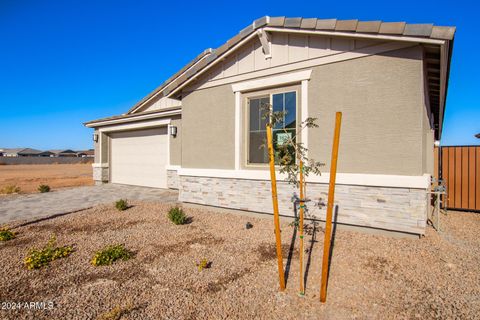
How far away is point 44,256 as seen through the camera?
3.84m

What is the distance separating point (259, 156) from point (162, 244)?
3.04m

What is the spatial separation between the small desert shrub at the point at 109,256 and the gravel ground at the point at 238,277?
0.11m

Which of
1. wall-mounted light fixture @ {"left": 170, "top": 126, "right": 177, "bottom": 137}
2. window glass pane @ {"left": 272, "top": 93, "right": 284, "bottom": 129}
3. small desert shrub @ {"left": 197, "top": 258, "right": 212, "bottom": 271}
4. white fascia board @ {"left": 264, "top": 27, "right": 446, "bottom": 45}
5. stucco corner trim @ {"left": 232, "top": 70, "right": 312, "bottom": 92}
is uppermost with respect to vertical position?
white fascia board @ {"left": 264, "top": 27, "right": 446, "bottom": 45}

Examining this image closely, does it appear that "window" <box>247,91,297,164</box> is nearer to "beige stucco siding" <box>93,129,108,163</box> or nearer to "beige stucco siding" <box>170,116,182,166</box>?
"beige stucco siding" <box>170,116,182,166</box>

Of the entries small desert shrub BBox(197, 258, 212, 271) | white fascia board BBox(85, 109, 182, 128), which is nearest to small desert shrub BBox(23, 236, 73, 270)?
small desert shrub BBox(197, 258, 212, 271)

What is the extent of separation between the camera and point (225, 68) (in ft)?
22.2

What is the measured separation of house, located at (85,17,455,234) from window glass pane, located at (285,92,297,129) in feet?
0.08

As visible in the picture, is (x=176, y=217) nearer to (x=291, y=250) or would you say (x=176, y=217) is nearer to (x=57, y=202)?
(x=291, y=250)

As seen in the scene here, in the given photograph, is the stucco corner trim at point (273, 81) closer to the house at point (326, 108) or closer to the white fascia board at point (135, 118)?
the house at point (326, 108)

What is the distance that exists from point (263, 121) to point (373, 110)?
7.95 feet

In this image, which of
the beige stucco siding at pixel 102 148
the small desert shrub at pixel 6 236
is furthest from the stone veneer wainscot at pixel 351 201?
the beige stucco siding at pixel 102 148

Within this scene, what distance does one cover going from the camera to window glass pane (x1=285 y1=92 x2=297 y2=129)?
578 centimetres

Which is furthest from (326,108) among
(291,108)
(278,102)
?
(278,102)

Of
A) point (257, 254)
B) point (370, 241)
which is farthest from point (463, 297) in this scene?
point (257, 254)
